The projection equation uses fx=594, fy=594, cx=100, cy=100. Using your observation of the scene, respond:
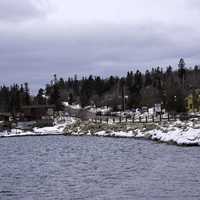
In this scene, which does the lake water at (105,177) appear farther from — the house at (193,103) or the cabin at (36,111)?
the cabin at (36,111)

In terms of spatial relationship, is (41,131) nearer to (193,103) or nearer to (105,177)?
(193,103)

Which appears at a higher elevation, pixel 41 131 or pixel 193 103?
pixel 193 103

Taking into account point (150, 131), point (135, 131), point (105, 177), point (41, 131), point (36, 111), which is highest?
point (36, 111)

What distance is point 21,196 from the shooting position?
28.0 meters

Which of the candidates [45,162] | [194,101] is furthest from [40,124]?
[45,162]

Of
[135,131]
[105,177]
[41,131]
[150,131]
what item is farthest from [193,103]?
[105,177]

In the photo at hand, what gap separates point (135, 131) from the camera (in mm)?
87625

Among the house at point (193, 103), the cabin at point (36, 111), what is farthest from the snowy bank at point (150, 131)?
the cabin at point (36, 111)

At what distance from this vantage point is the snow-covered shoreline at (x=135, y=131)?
6180 cm

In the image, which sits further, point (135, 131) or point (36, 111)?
point (36, 111)

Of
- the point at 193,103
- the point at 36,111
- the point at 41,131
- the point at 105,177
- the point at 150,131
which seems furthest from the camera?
the point at 36,111

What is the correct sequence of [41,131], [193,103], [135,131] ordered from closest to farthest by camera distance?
[135,131], [41,131], [193,103]

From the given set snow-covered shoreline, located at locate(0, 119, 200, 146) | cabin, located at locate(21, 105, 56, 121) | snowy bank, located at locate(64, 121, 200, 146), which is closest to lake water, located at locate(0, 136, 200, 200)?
snowy bank, located at locate(64, 121, 200, 146)

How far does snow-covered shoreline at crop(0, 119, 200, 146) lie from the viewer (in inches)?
2433
